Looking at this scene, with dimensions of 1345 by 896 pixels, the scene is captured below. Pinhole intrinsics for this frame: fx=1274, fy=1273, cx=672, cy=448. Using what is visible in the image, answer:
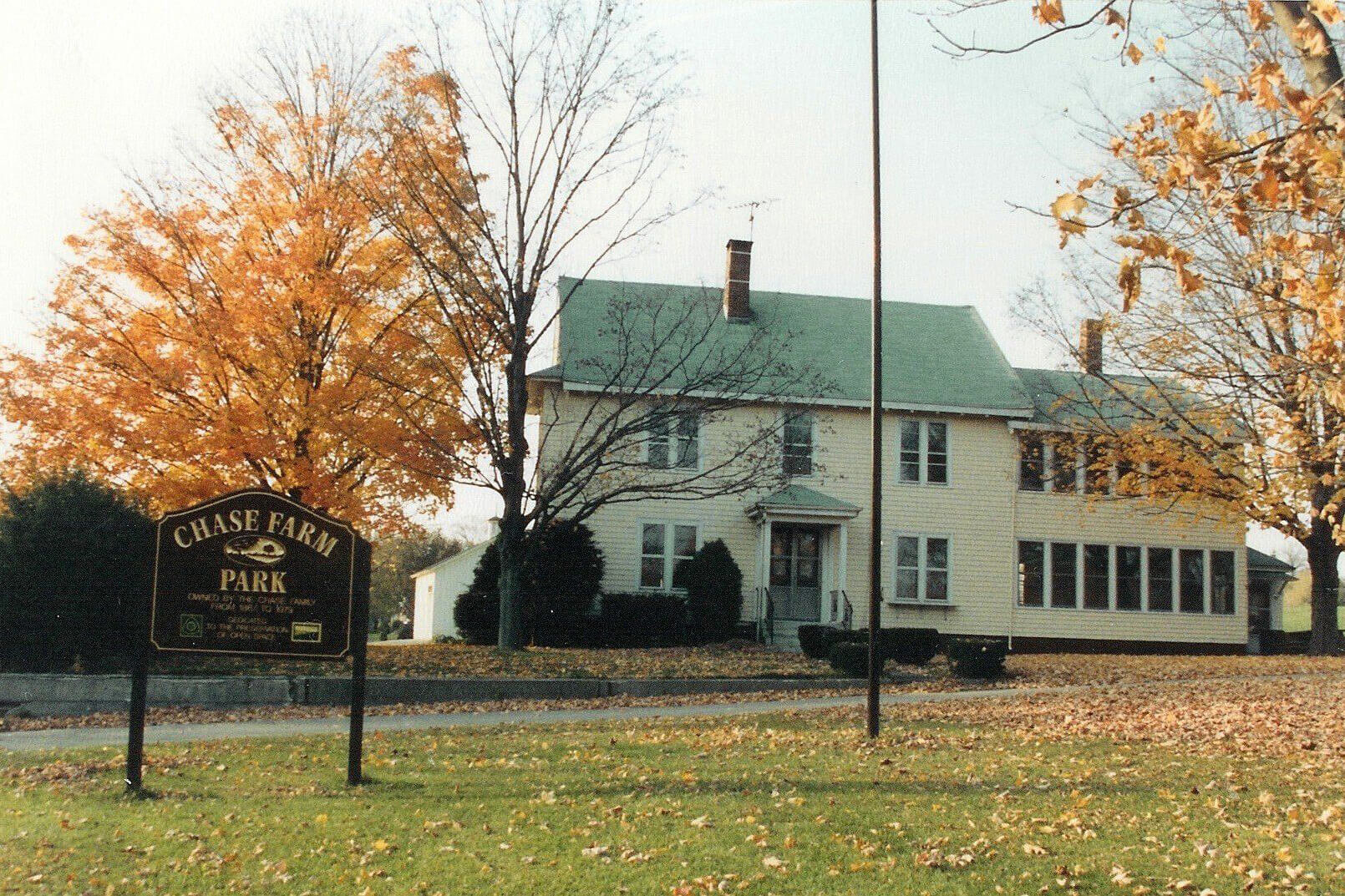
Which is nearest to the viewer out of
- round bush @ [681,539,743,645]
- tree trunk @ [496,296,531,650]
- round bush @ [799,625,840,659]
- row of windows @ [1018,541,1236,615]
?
tree trunk @ [496,296,531,650]

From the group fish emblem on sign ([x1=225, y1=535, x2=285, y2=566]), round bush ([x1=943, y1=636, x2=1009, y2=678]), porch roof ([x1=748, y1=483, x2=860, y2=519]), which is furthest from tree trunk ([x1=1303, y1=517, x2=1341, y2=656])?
fish emblem on sign ([x1=225, y1=535, x2=285, y2=566])

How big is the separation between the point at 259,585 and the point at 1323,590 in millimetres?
26015

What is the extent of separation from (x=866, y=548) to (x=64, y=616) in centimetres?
1892

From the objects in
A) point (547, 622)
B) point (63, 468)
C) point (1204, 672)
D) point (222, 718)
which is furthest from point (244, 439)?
point (1204, 672)

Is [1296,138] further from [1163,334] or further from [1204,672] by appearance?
[1204,672]

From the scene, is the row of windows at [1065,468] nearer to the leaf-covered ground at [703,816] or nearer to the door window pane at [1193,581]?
the door window pane at [1193,581]

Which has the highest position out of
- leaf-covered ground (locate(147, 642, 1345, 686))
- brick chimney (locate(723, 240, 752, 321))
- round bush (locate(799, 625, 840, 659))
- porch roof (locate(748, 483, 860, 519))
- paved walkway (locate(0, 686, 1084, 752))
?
brick chimney (locate(723, 240, 752, 321))

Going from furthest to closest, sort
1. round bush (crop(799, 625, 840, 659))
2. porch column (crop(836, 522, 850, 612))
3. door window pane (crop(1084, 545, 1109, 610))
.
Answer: door window pane (crop(1084, 545, 1109, 610))
porch column (crop(836, 522, 850, 612))
round bush (crop(799, 625, 840, 659))

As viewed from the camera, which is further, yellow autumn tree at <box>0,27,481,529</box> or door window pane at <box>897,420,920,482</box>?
door window pane at <box>897,420,920,482</box>

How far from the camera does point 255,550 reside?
9656 mm

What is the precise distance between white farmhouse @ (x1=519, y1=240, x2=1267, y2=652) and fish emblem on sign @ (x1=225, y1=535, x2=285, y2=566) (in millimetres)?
19918

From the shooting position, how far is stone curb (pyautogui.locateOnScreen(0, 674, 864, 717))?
601 inches

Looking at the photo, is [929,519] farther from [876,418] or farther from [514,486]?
[876,418]

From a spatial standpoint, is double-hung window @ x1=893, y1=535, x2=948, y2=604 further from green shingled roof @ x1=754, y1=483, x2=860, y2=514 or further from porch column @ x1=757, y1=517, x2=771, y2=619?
porch column @ x1=757, y1=517, x2=771, y2=619
